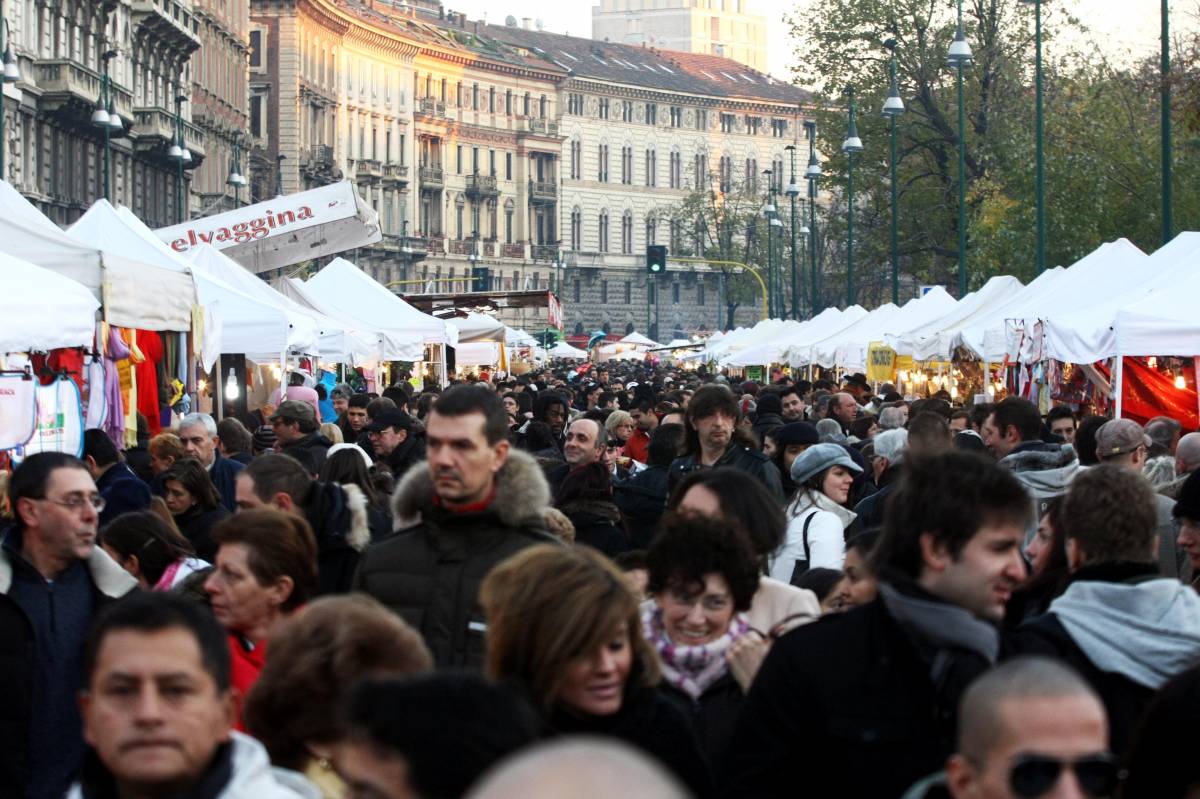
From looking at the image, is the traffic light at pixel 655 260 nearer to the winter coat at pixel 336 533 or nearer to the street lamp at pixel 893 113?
the street lamp at pixel 893 113

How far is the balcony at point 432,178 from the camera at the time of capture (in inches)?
4715

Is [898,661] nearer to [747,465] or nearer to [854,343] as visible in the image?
[747,465]

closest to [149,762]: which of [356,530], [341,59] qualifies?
[356,530]

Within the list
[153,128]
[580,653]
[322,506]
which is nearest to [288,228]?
[322,506]

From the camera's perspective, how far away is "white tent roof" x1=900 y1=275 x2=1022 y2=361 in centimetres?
2567

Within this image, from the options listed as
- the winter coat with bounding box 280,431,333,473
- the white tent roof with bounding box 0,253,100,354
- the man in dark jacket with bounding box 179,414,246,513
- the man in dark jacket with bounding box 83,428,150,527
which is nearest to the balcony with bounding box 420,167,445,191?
the winter coat with bounding box 280,431,333,473

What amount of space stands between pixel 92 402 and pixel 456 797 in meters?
11.2

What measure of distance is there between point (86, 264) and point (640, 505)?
496 centimetres

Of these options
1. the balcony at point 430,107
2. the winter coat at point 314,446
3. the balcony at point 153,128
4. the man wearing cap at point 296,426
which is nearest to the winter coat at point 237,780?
the winter coat at point 314,446

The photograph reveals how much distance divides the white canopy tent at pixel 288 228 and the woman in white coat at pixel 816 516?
1604 centimetres

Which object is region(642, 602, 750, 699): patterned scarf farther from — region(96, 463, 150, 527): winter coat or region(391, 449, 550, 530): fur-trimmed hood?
region(96, 463, 150, 527): winter coat

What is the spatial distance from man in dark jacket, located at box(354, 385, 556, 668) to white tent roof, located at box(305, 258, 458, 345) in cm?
2405

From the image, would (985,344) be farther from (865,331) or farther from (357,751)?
(357,751)

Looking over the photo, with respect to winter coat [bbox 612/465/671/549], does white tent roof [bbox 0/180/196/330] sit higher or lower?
higher
